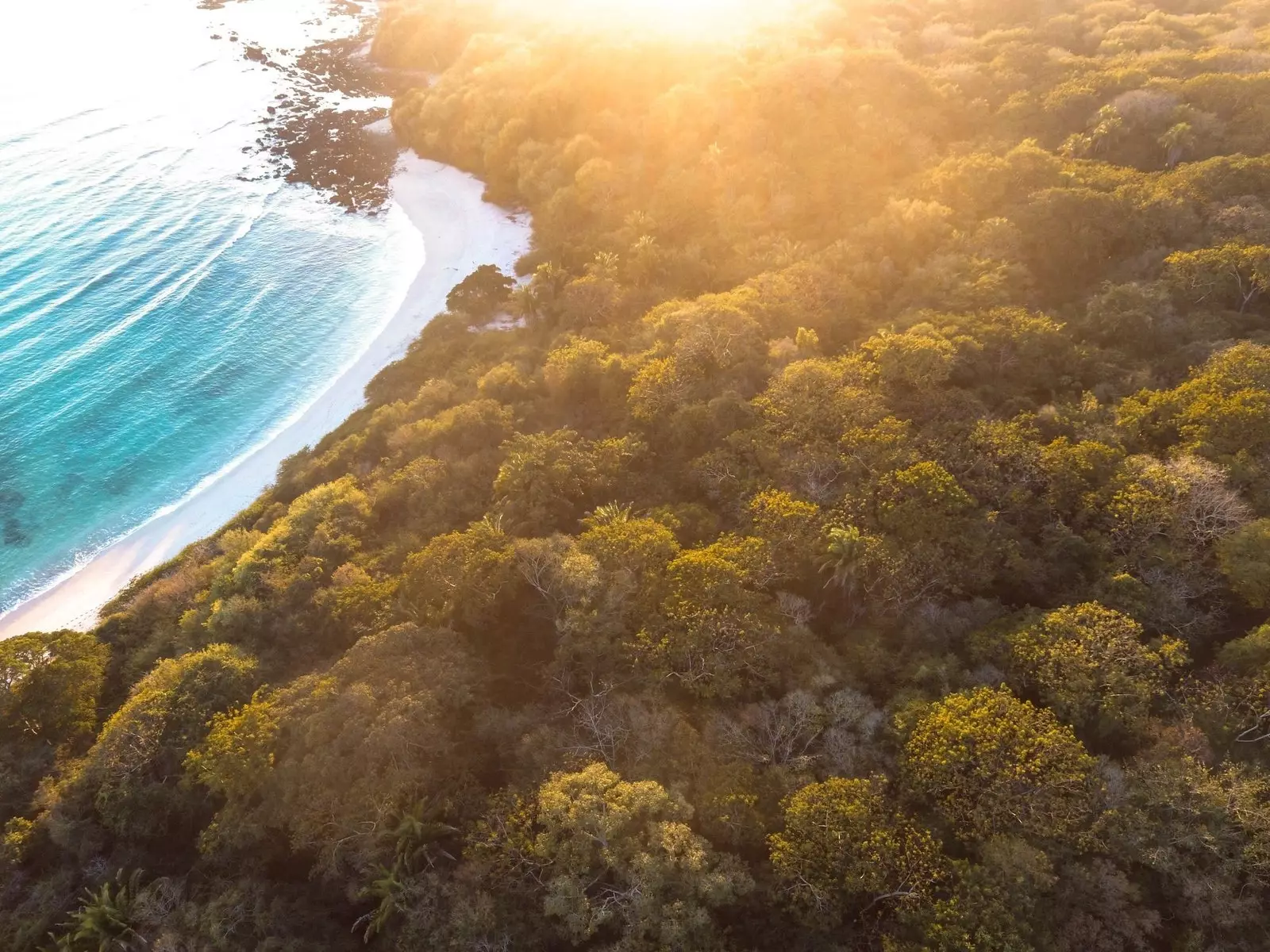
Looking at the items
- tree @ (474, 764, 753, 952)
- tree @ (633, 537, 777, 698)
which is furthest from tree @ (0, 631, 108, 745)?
tree @ (633, 537, 777, 698)

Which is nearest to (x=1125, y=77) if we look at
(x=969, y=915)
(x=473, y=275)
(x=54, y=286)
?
(x=473, y=275)

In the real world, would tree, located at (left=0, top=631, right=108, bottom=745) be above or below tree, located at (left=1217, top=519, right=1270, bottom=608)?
above

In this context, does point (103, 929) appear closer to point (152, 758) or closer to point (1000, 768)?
point (152, 758)

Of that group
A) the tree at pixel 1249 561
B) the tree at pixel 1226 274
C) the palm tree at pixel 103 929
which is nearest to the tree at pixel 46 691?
the palm tree at pixel 103 929

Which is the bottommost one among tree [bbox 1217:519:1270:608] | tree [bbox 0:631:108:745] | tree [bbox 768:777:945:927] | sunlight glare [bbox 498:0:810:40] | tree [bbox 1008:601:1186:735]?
tree [bbox 768:777:945:927]

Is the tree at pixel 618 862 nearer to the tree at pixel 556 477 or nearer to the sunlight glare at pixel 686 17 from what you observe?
the tree at pixel 556 477

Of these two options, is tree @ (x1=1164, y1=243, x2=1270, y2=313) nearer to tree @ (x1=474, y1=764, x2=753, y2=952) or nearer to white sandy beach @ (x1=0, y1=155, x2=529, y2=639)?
tree @ (x1=474, y1=764, x2=753, y2=952)
